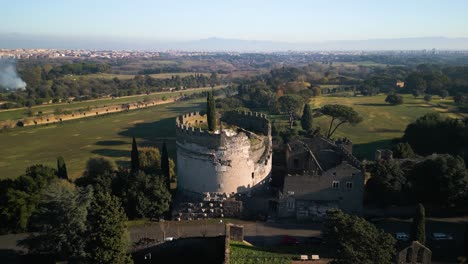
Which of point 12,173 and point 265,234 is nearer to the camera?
point 265,234

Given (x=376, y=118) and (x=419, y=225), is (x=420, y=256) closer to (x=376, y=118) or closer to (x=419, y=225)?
(x=419, y=225)

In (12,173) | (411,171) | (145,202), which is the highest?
(411,171)

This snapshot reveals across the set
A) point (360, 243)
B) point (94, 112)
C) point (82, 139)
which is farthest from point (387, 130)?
point (94, 112)

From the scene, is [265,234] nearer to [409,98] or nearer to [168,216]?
[168,216]

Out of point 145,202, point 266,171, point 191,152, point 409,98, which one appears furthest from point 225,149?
point 409,98

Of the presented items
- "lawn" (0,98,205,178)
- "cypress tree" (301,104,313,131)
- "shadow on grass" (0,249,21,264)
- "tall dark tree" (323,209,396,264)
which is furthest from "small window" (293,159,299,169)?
→ "cypress tree" (301,104,313,131)

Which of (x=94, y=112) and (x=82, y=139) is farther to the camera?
(x=94, y=112)

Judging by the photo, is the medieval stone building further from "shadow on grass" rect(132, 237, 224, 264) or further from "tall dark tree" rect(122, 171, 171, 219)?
"tall dark tree" rect(122, 171, 171, 219)
